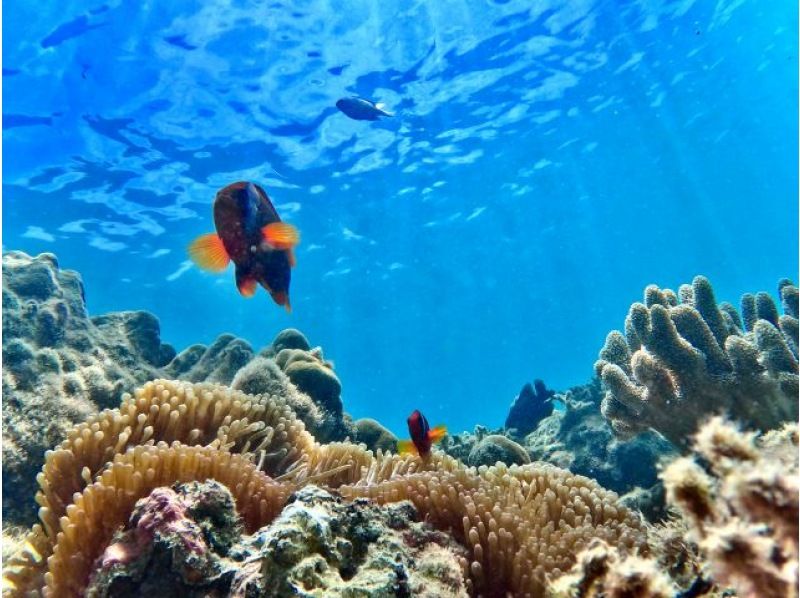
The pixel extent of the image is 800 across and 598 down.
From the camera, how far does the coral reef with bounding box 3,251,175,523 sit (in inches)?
198

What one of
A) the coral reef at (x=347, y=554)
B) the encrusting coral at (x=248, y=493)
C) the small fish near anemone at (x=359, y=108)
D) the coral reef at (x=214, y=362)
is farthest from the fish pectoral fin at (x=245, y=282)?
the small fish near anemone at (x=359, y=108)

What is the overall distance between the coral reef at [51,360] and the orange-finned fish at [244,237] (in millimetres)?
3425

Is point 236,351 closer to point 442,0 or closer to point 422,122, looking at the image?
point 442,0

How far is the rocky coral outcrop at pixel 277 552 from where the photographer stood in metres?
1.84

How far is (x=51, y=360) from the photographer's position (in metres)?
6.07

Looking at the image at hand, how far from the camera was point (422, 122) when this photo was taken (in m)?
21.3

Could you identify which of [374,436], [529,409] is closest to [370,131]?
[529,409]

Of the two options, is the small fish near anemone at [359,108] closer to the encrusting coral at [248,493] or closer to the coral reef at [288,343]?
the coral reef at [288,343]

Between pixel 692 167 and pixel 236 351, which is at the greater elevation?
pixel 692 167

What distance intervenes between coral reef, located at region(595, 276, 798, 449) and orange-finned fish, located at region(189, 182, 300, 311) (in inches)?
130

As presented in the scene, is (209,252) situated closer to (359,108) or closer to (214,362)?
(214,362)

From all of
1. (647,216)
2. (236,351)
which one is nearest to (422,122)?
(236,351)

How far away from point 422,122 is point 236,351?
1586 cm

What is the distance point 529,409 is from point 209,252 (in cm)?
1016
